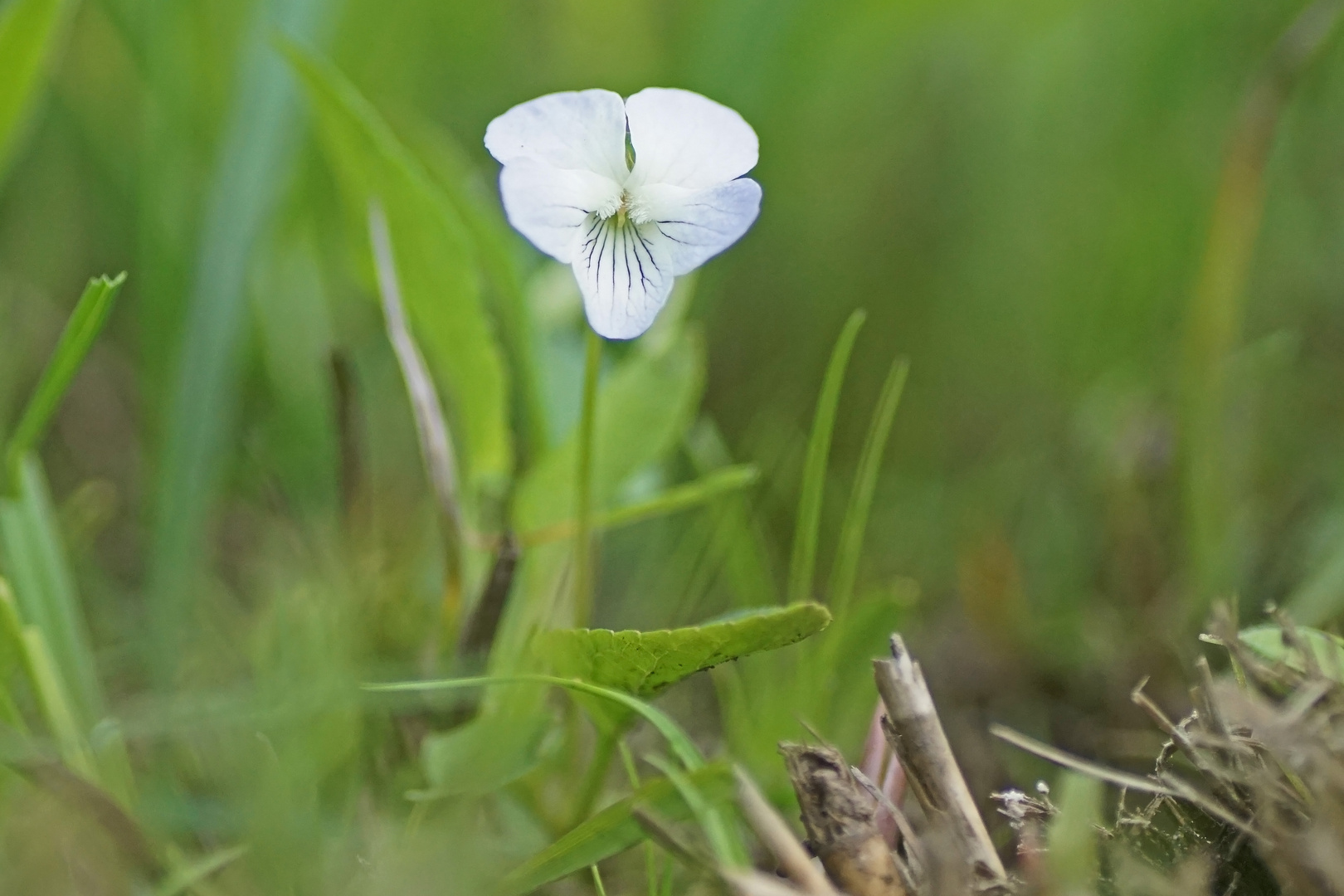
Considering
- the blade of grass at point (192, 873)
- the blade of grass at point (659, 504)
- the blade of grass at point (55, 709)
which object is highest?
the blade of grass at point (659, 504)

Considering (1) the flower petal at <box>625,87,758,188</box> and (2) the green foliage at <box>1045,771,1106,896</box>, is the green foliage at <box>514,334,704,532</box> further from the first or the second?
(2) the green foliage at <box>1045,771,1106,896</box>

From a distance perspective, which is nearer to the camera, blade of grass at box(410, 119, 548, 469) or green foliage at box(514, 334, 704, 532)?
green foliage at box(514, 334, 704, 532)

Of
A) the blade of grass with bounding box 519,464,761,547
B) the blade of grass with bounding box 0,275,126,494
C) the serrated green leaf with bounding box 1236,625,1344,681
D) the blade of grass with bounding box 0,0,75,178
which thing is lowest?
the serrated green leaf with bounding box 1236,625,1344,681

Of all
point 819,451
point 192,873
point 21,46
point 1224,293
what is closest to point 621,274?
point 819,451

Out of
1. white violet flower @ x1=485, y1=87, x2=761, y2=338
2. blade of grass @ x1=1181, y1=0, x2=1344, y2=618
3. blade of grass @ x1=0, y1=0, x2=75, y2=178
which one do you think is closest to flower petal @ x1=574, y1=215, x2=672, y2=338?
white violet flower @ x1=485, y1=87, x2=761, y2=338

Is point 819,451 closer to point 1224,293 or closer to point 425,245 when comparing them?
point 425,245

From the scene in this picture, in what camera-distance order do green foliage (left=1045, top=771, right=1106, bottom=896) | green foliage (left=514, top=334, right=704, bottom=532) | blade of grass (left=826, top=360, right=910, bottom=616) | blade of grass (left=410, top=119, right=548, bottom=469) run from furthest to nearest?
blade of grass (left=410, top=119, right=548, bottom=469), green foliage (left=514, top=334, right=704, bottom=532), blade of grass (left=826, top=360, right=910, bottom=616), green foliage (left=1045, top=771, right=1106, bottom=896)

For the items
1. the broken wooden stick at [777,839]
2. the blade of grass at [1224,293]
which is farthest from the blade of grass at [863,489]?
the blade of grass at [1224,293]

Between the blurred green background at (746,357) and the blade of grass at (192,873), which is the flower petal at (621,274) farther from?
the blade of grass at (192,873)
